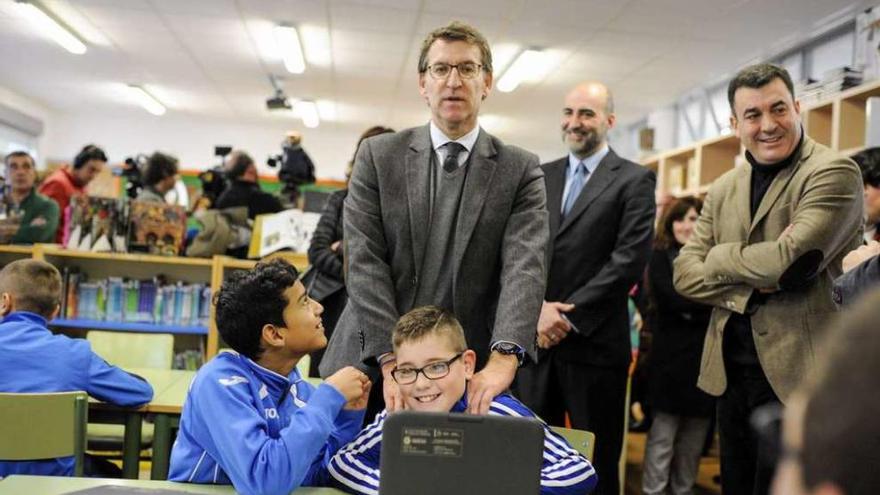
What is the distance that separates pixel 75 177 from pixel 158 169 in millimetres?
778

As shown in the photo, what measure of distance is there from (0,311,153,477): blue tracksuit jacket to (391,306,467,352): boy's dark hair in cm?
123

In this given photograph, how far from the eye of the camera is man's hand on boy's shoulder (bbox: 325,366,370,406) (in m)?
1.61

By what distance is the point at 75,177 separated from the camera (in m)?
5.36

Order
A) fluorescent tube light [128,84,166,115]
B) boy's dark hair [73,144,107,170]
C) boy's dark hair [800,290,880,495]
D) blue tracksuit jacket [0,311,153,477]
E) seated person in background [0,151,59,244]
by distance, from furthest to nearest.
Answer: fluorescent tube light [128,84,166,115] → boy's dark hair [73,144,107,170] → seated person in background [0,151,59,244] → blue tracksuit jacket [0,311,153,477] → boy's dark hair [800,290,880,495]

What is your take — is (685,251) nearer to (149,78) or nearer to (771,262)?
(771,262)

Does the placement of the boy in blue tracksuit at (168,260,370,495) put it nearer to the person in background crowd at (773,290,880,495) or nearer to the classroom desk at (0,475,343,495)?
the classroom desk at (0,475,343,495)

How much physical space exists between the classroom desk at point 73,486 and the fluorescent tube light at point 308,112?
8.50 m

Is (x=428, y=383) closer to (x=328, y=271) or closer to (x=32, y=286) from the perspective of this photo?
(x=32, y=286)

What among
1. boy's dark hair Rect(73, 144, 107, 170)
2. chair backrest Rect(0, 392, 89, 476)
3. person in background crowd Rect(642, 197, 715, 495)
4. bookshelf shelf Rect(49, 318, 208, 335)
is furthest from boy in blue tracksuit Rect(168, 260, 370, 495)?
boy's dark hair Rect(73, 144, 107, 170)

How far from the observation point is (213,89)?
9203 millimetres

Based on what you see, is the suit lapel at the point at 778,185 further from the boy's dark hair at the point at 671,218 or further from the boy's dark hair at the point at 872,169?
the boy's dark hair at the point at 671,218

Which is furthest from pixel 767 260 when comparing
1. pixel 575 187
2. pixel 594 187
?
pixel 575 187

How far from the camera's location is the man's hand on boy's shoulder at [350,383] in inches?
63.5

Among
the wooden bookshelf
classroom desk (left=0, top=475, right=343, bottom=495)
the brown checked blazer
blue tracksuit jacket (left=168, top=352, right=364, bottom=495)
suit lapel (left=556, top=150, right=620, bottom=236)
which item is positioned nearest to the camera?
classroom desk (left=0, top=475, right=343, bottom=495)
